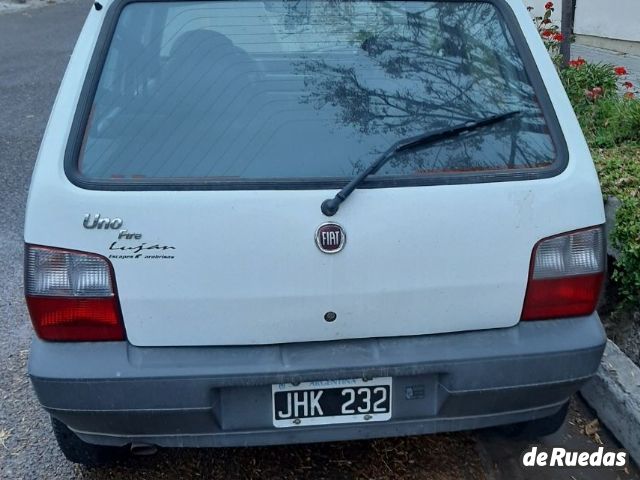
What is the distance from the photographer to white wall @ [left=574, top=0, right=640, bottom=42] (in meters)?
8.73

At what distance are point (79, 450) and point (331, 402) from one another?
3.47 feet

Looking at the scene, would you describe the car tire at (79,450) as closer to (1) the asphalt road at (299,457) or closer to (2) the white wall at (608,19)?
(1) the asphalt road at (299,457)

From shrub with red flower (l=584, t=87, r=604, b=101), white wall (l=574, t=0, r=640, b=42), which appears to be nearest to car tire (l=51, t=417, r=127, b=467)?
shrub with red flower (l=584, t=87, r=604, b=101)

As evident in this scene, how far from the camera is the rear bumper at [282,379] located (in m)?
2.29

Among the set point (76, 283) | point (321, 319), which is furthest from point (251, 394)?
point (76, 283)

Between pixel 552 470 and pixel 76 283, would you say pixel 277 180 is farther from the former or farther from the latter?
pixel 552 470

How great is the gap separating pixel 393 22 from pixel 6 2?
16.3m

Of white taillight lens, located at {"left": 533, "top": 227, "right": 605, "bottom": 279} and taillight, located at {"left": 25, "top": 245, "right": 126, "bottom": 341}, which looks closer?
taillight, located at {"left": 25, "top": 245, "right": 126, "bottom": 341}

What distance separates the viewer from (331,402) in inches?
94.7

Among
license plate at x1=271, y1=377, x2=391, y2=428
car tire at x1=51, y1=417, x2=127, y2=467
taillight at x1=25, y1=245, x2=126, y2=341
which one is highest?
taillight at x1=25, y1=245, x2=126, y2=341

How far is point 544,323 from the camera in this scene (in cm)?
248

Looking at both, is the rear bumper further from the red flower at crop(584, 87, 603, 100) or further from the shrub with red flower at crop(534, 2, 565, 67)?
the shrub with red flower at crop(534, 2, 565, 67)

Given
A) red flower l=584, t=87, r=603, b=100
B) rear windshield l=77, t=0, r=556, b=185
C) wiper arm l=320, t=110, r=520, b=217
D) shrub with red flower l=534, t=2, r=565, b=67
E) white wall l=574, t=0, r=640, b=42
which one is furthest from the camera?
white wall l=574, t=0, r=640, b=42

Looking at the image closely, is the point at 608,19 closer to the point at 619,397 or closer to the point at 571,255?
the point at 619,397
